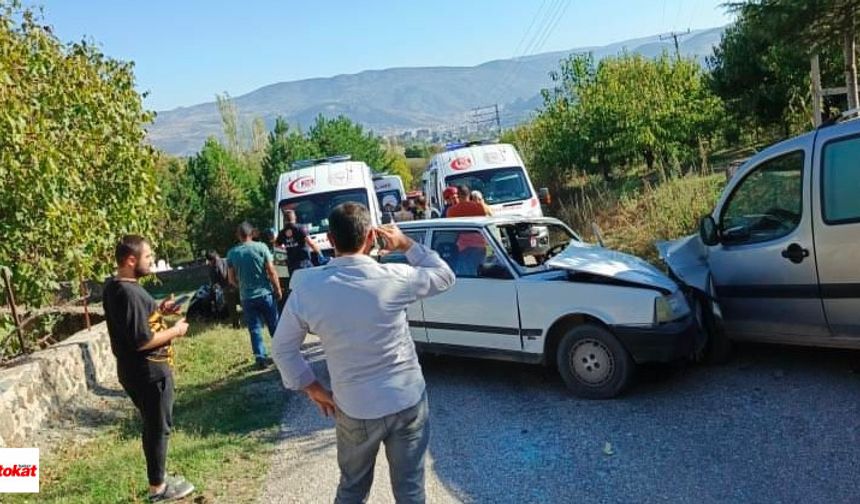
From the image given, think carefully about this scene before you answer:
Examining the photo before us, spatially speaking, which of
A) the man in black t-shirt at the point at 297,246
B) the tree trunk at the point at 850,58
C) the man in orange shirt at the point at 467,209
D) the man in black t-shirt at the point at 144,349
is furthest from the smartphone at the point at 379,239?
the tree trunk at the point at 850,58

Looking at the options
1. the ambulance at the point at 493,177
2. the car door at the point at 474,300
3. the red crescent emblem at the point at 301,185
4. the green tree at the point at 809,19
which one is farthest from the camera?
the ambulance at the point at 493,177

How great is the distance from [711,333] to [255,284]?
5089mm

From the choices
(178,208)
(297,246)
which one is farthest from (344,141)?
(297,246)

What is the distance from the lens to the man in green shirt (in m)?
8.40

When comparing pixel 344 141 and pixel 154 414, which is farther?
pixel 344 141

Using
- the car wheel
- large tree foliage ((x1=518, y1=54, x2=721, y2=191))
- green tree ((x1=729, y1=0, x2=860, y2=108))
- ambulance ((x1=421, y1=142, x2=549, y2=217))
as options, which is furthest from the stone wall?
large tree foliage ((x1=518, y1=54, x2=721, y2=191))

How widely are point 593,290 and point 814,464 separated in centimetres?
205

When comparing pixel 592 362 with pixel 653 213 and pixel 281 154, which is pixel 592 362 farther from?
pixel 281 154

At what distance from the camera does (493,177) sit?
14.8 meters

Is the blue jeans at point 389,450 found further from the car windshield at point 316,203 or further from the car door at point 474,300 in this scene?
Answer: the car windshield at point 316,203

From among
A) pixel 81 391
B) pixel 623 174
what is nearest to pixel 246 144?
pixel 623 174

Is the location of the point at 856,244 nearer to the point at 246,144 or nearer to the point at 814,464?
the point at 814,464

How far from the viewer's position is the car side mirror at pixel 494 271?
6.39 m

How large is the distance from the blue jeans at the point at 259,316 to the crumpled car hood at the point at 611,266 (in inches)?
149
